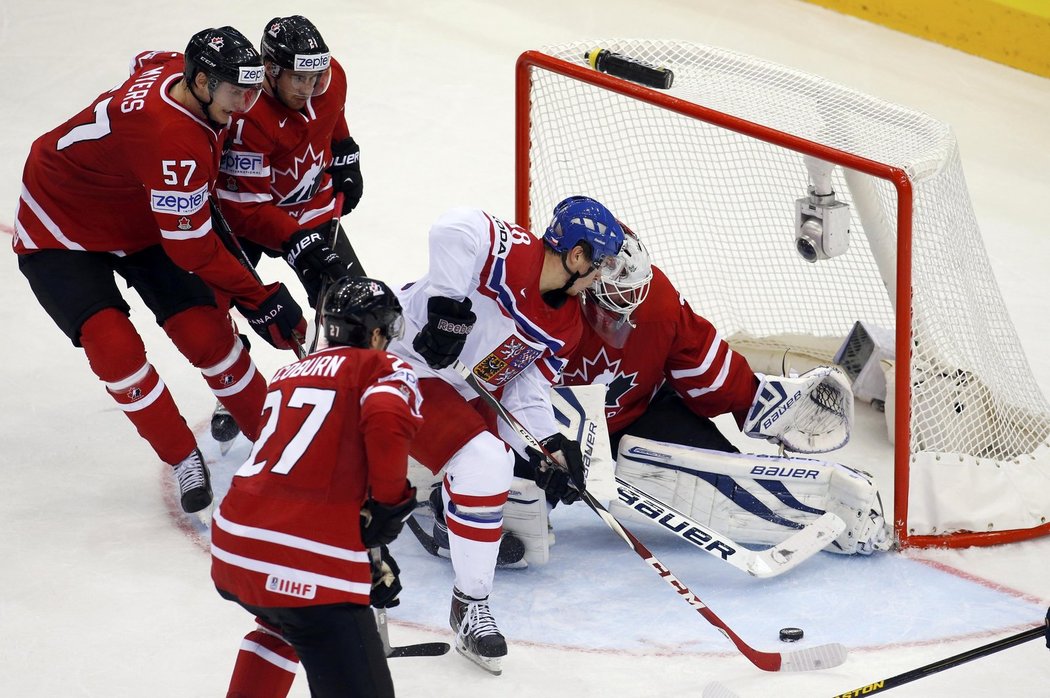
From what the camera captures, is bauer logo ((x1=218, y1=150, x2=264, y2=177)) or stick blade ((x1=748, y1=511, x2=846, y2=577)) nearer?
stick blade ((x1=748, y1=511, x2=846, y2=577))

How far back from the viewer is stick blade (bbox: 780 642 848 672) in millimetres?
2996

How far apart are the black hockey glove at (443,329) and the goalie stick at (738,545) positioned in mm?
652

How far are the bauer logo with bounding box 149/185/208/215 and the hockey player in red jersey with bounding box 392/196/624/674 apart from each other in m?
0.55

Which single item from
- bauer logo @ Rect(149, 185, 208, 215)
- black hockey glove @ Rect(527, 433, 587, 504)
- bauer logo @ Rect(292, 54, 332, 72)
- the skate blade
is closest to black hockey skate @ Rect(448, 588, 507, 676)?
the skate blade

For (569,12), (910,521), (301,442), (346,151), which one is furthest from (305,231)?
(569,12)

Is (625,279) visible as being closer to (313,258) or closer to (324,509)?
(313,258)

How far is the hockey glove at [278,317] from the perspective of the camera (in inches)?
136

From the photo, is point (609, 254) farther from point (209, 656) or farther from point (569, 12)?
point (569, 12)

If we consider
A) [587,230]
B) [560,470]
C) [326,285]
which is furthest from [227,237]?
[560,470]

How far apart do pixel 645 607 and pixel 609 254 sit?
872 mm

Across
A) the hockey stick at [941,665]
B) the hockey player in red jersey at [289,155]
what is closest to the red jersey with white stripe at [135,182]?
the hockey player in red jersey at [289,155]

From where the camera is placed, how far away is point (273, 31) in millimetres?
3477

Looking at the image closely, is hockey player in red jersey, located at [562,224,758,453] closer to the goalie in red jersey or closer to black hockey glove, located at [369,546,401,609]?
the goalie in red jersey

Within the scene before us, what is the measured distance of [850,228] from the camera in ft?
12.9
